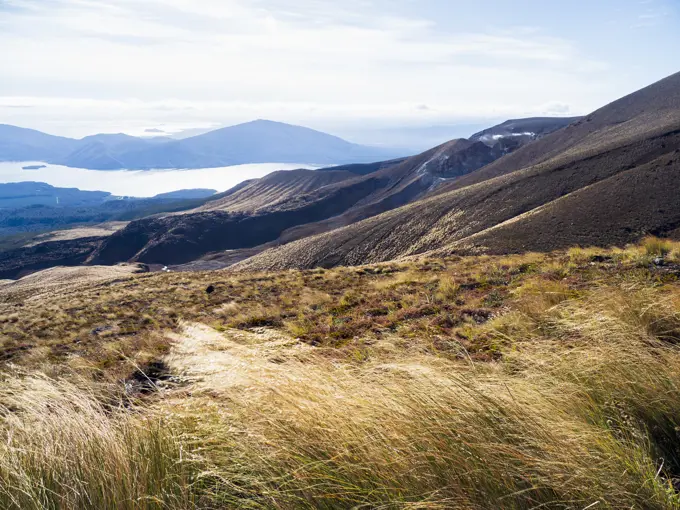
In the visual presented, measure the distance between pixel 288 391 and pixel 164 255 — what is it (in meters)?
106

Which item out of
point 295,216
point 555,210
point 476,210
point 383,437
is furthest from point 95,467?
point 295,216

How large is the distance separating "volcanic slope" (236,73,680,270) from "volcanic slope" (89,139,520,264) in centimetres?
4015

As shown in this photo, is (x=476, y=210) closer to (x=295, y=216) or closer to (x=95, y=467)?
(x=95, y=467)

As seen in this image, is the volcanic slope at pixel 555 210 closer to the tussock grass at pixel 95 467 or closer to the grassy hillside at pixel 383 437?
the grassy hillside at pixel 383 437

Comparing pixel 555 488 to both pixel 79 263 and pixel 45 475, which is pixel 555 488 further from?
pixel 79 263

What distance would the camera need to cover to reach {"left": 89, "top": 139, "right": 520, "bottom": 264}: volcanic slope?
100938 mm

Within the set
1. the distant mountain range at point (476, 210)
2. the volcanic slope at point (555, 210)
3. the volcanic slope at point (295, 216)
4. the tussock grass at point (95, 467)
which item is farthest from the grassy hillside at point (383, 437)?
the volcanic slope at point (295, 216)

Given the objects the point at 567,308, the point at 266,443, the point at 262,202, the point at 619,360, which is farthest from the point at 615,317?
the point at 262,202

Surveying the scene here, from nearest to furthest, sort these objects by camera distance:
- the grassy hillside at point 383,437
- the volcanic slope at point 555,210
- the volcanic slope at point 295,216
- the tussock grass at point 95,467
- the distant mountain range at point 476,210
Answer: the grassy hillside at point 383,437 → the tussock grass at point 95,467 → the volcanic slope at point 555,210 → the distant mountain range at point 476,210 → the volcanic slope at point 295,216

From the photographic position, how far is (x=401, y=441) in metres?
2.03

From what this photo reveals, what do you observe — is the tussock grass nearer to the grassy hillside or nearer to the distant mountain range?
the grassy hillside

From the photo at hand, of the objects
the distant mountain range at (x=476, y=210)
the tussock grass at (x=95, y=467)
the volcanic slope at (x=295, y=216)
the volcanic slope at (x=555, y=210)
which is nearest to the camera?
the tussock grass at (x=95, y=467)

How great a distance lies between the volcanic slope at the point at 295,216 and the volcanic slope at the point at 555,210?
40148 mm

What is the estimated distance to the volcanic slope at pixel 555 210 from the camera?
2959 centimetres
